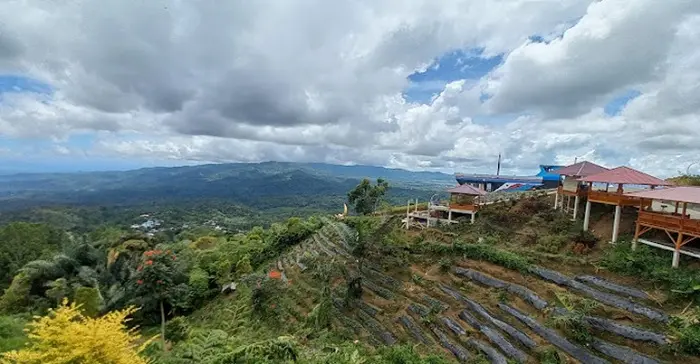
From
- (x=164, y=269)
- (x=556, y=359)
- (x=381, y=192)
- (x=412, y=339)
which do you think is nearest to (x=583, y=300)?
(x=556, y=359)

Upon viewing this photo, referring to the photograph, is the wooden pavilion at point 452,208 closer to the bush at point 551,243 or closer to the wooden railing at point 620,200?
the bush at point 551,243

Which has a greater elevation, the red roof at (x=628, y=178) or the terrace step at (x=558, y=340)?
the red roof at (x=628, y=178)

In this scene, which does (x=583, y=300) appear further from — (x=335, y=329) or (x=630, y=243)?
(x=335, y=329)

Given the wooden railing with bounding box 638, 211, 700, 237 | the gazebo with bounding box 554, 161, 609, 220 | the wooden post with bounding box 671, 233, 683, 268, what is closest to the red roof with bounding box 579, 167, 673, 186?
the wooden railing with bounding box 638, 211, 700, 237

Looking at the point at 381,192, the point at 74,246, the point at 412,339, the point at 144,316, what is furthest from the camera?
the point at 381,192

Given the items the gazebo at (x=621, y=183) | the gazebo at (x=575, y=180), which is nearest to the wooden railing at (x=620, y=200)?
the gazebo at (x=621, y=183)
